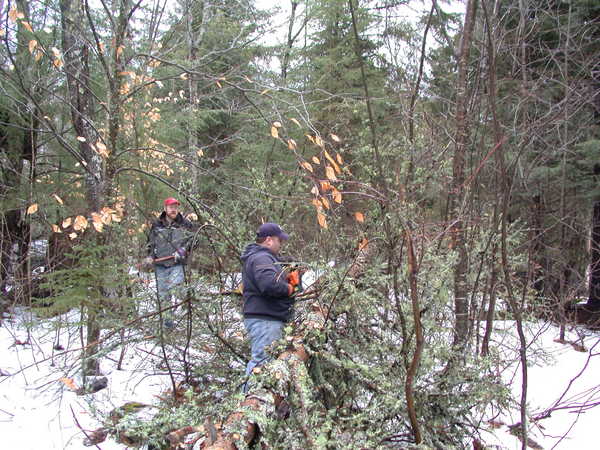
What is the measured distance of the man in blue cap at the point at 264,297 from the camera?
3633mm

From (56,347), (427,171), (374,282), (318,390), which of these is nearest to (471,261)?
(427,171)

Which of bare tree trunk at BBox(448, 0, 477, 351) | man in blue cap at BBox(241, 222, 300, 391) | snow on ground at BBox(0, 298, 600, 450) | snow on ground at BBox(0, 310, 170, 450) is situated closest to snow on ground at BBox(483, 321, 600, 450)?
snow on ground at BBox(0, 298, 600, 450)

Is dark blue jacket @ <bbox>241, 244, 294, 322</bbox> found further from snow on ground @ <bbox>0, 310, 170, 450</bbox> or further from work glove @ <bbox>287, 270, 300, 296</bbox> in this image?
snow on ground @ <bbox>0, 310, 170, 450</bbox>

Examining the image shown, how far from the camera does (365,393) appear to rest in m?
3.46

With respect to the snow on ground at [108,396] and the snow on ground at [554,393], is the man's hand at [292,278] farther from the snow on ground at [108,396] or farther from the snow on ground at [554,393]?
the snow on ground at [554,393]

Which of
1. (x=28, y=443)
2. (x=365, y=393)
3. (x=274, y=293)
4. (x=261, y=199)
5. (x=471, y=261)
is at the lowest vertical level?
(x=28, y=443)

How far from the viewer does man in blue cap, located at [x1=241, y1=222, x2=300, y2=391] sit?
363 centimetres

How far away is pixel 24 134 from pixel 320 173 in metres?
5.43

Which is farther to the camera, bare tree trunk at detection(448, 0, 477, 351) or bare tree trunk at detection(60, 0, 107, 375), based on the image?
bare tree trunk at detection(60, 0, 107, 375)

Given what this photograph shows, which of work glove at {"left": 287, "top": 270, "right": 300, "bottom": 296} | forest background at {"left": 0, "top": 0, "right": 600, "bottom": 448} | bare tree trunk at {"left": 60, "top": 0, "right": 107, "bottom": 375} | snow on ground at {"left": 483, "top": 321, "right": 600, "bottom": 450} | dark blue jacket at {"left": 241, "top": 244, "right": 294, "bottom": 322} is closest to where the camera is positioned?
forest background at {"left": 0, "top": 0, "right": 600, "bottom": 448}

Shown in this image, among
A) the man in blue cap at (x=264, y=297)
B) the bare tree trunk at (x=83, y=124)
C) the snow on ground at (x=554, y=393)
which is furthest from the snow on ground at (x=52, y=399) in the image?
the snow on ground at (x=554, y=393)

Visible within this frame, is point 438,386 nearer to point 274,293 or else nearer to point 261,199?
point 274,293

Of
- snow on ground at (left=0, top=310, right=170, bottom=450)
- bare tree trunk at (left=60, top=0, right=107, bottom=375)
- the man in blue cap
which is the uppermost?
bare tree trunk at (left=60, top=0, right=107, bottom=375)

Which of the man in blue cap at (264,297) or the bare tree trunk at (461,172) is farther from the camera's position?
Result: the bare tree trunk at (461,172)
